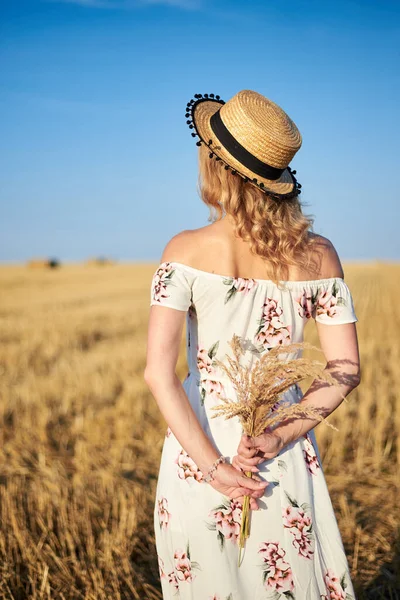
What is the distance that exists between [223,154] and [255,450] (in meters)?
0.93

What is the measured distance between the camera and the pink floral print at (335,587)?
199cm

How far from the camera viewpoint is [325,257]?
2006 mm

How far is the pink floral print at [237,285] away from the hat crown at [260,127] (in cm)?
38

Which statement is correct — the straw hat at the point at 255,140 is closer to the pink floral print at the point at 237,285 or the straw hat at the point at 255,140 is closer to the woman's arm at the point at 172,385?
the pink floral print at the point at 237,285

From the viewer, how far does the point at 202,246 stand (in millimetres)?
1857

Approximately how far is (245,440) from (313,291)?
55 cm

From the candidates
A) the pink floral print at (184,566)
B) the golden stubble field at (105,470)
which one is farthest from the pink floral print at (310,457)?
the golden stubble field at (105,470)

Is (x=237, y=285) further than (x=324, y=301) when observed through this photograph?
No

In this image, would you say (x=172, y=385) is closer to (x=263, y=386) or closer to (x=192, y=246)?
(x=263, y=386)

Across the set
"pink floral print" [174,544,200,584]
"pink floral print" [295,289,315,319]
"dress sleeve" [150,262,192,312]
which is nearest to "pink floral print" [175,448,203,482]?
"pink floral print" [174,544,200,584]

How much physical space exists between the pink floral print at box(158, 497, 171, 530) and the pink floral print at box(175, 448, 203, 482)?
0.12 m

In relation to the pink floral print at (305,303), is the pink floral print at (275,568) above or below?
below

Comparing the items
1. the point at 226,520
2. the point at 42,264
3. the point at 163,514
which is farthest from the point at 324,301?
the point at 42,264

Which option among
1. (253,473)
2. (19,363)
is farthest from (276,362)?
(19,363)
